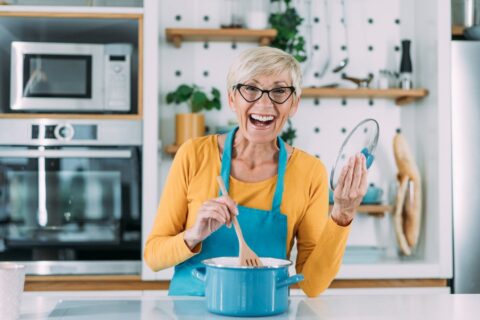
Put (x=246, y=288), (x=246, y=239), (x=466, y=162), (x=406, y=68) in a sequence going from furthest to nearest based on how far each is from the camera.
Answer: (x=406, y=68), (x=466, y=162), (x=246, y=239), (x=246, y=288)

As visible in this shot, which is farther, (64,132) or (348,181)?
(64,132)

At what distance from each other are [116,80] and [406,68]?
128cm

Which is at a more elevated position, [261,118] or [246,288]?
[261,118]

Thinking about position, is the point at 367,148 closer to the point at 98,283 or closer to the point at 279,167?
the point at 279,167

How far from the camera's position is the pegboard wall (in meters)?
3.17

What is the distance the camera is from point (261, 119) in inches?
64.7

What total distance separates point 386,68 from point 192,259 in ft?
6.36

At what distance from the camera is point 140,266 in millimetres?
2717

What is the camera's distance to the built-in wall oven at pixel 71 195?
106 inches

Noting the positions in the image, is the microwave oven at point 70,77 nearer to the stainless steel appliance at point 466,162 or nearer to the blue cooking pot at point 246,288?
the stainless steel appliance at point 466,162

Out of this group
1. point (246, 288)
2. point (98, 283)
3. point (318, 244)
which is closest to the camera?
point (246, 288)

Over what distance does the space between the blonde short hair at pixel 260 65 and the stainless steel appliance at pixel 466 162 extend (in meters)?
1.46

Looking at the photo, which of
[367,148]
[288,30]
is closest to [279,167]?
[367,148]

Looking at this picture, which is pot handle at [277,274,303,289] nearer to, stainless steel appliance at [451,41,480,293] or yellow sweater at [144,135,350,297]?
yellow sweater at [144,135,350,297]
